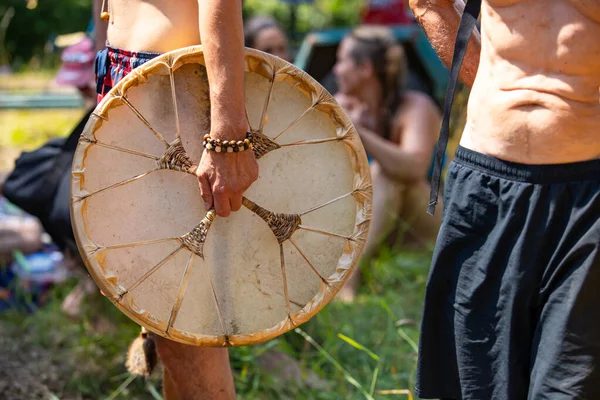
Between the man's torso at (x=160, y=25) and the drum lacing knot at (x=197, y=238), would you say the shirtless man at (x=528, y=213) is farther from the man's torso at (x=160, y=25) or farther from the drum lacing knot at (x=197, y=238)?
the man's torso at (x=160, y=25)

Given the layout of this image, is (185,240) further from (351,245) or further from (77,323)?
(77,323)

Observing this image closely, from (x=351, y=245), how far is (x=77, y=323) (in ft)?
5.66

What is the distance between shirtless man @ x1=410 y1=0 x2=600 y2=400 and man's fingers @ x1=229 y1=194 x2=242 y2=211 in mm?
480

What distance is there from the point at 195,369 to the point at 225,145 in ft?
2.10

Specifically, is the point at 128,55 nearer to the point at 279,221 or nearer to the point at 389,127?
the point at 279,221

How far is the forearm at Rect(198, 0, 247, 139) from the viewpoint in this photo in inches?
77.1

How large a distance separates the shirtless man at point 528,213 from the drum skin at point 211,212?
35 cm

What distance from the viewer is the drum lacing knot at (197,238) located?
7.05ft

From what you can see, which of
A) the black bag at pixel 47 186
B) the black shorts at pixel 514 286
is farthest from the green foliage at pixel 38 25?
the black shorts at pixel 514 286

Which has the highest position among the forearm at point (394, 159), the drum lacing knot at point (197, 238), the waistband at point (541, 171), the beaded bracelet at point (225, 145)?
the forearm at point (394, 159)

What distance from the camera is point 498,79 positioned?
1.91m

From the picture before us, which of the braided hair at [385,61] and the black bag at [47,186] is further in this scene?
the braided hair at [385,61]

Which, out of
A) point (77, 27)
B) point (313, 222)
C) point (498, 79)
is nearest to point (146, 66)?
point (313, 222)

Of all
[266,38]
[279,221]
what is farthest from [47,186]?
[266,38]
